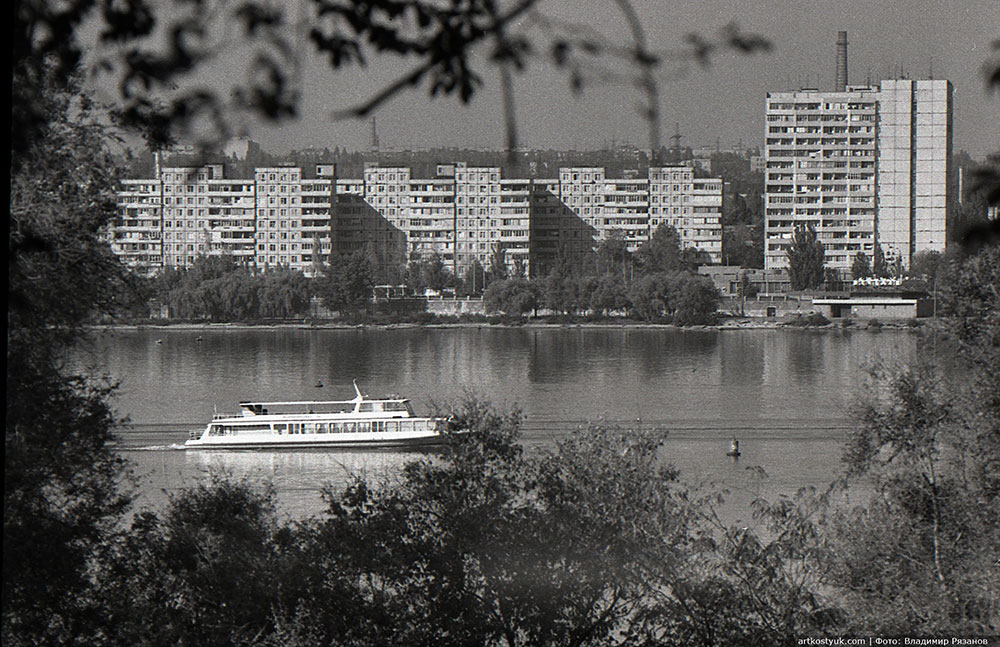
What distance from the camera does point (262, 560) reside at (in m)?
2.89

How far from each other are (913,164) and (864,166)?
122cm

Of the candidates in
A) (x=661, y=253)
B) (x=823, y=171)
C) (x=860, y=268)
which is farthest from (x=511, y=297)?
(x=823, y=171)

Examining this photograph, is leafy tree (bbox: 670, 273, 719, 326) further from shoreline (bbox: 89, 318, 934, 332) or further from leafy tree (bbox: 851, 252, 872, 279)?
leafy tree (bbox: 851, 252, 872, 279)

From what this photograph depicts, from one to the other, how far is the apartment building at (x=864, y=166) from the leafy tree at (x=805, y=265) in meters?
3.10

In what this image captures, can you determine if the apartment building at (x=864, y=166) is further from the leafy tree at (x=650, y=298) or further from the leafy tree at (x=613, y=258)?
the leafy tree at (x=650, y=298)

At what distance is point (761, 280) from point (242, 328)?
40.0 feet

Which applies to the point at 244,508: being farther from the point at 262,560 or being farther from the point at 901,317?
the point at 901,317

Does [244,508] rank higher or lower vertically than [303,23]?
lower

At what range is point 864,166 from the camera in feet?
105

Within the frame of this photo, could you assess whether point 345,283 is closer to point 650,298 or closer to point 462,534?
point 650,298

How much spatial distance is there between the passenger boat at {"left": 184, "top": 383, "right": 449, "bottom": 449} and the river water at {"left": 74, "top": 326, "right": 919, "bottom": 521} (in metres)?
0.17

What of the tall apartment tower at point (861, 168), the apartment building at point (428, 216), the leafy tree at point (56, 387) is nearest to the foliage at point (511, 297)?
the apartment building at point (428, 216)

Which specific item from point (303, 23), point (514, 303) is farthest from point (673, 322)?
point (303, 23)

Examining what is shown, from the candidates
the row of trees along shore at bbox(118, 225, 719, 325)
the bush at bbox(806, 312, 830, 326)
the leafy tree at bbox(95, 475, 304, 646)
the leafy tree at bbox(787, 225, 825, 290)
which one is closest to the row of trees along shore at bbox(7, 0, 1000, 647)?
the leafy tree at bbox(95, 475, 304, 646)
